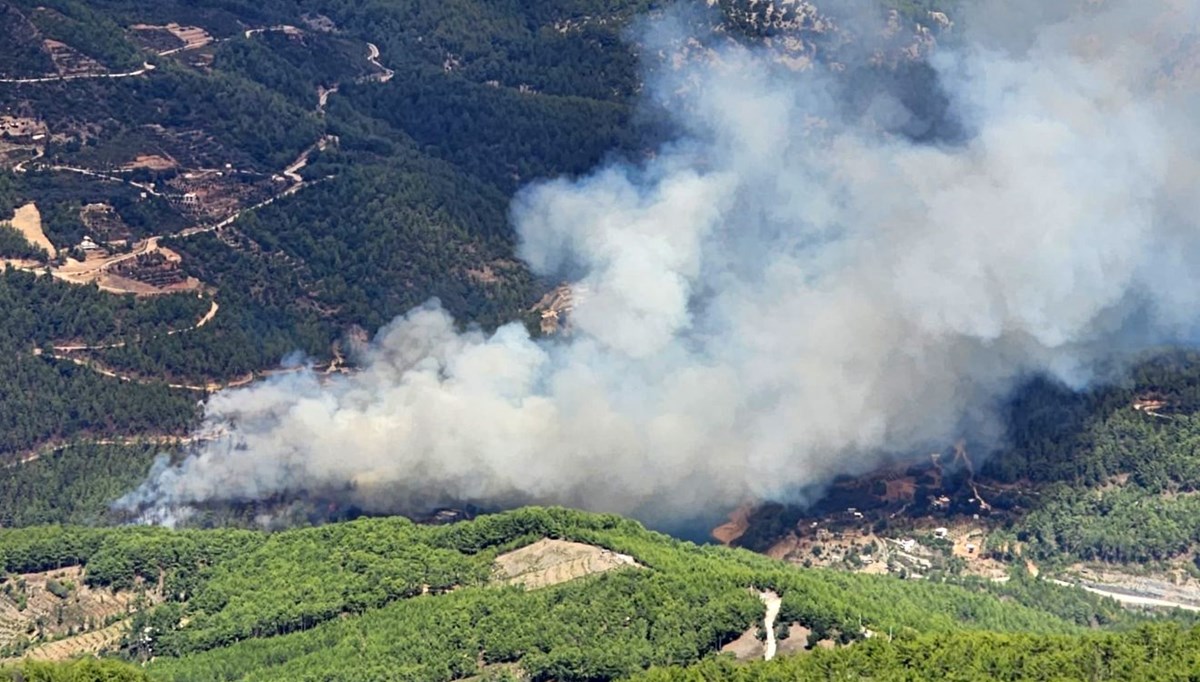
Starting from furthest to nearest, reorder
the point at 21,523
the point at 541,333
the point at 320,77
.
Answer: the point at 320,77 → the point at 541,333 → the point at 21,523

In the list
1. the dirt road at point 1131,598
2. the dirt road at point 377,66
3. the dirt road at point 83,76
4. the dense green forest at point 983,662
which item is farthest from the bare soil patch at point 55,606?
the dirt road at point 377,66

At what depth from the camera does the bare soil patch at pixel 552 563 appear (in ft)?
309

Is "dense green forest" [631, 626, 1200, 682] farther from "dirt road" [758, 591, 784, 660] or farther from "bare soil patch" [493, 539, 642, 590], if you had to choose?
"bare soil patch" [493, 539, 642, 590]

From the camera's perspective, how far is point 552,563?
95.5 m

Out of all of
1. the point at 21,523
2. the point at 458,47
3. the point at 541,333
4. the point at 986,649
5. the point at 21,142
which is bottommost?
the point at 986,649

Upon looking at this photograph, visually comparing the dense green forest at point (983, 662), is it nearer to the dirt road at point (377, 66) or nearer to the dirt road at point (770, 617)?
the dirt road at point (770, 617)

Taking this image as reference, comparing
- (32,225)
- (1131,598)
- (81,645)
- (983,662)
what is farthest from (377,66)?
(983,662)

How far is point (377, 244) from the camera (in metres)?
124

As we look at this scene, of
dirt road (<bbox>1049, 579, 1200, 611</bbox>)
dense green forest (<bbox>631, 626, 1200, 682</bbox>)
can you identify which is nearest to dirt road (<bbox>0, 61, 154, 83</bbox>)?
dirt road (<bbox>1049, 579, 1200, 611</bbox>)

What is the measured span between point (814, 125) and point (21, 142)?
34.4m

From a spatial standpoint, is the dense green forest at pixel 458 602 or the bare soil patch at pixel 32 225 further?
the bare soil patch at pixel 32 225

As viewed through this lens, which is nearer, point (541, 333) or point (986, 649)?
point (986, 649)

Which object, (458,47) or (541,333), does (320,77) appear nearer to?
(458,47)

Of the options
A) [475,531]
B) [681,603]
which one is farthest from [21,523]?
[681,603]
